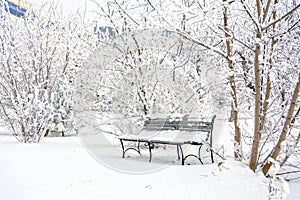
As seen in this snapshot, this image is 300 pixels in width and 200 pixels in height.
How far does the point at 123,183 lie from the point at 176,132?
7.75ft

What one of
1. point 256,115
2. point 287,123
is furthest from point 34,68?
point 287,123

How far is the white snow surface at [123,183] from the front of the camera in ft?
9.16

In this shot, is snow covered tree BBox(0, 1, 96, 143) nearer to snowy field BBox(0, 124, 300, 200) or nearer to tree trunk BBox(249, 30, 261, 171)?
snowy field BBox(0, 124, 300, 200)

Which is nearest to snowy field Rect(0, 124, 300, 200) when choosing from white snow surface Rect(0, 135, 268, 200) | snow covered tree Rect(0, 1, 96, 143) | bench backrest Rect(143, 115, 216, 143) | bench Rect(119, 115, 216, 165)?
white snow surface Rect(0, 135, 268, 200)

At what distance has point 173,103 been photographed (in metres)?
7.02

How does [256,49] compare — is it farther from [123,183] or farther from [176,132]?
[176,132]

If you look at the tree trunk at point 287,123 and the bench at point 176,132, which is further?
the bench at point 176,132

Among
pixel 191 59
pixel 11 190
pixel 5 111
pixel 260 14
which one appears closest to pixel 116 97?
pixel 191 59

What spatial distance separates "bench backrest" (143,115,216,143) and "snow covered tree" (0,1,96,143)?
234 centimetres

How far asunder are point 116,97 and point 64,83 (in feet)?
6.94

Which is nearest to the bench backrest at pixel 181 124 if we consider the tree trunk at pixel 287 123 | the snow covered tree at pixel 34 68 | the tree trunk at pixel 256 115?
the tree trunk at pixel 256 115

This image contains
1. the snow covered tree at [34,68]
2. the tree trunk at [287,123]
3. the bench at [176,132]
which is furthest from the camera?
the snow covered tree at [34,68]

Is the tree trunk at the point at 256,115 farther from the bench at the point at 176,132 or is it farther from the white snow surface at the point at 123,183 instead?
the bench at the point at 176,132

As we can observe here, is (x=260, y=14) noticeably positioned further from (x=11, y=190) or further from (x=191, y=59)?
(x=191, y=59)
